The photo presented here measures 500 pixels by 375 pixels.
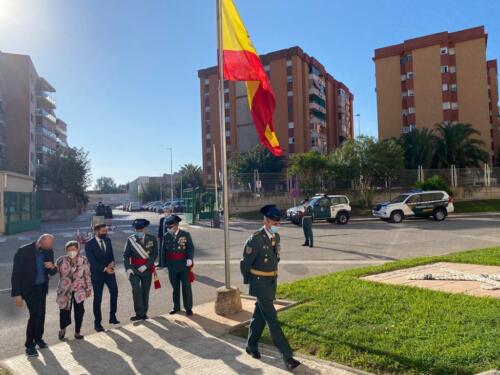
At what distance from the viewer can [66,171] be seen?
43.6 m

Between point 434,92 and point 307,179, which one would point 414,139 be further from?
point 307,179

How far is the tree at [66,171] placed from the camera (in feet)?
143

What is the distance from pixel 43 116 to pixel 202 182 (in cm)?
2747

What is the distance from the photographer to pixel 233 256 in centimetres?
1303

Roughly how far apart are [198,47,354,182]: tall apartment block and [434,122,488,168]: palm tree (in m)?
21.6

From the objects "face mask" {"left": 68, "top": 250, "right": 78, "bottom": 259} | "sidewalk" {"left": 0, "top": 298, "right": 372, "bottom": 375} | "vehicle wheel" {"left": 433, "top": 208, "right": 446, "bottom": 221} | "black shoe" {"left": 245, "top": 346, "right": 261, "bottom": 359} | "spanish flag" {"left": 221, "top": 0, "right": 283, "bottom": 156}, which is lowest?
"sidewalk" {"left": 0, "top": 298, "right": 372, "bottom": 375}

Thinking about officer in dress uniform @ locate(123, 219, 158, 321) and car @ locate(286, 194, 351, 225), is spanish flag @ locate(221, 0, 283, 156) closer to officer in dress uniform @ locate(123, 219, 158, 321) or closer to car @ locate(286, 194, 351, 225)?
officer in dress uniform @ locate(123, 219, 158, 321)

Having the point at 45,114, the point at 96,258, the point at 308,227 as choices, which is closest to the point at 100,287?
the point at 96,258

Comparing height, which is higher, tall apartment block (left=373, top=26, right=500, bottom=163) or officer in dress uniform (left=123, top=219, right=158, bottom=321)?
tall apartment block (left=373, top=26, right=500, bottom=163)

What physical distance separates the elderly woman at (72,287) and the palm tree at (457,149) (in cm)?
4318

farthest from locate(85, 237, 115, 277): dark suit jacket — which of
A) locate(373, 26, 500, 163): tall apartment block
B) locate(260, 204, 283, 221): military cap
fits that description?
locate(373, 26, 500, 163): tall apartment block

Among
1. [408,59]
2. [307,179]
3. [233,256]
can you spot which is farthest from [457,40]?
[233,256]

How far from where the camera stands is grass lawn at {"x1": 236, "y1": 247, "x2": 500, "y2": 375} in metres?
4.27

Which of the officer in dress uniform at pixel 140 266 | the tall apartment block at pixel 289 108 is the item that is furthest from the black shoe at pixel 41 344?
the tall apartment block at pixel 289 108
